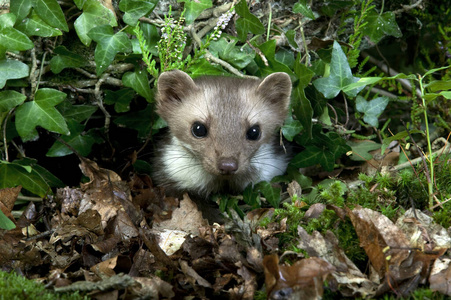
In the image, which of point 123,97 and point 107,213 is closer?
point 107,213

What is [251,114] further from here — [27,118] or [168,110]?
[27,118]

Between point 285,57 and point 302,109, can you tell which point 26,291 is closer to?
point 302,109

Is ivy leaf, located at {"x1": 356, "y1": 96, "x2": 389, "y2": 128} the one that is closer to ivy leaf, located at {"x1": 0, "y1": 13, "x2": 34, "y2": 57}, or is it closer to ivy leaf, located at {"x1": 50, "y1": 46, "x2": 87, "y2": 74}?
ivy leaf, located at {"x1": 50, "y1": 46, "x2": 87, "y2": 74}

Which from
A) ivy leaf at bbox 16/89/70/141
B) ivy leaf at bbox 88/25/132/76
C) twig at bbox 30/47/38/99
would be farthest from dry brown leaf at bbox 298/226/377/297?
twig at bbox 30/47/38/99

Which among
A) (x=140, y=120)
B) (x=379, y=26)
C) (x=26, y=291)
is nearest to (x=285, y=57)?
Result: (x=379, y=26)

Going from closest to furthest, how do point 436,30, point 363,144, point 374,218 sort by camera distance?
1. point 374,218
2. point 363,144
3. point 436,30

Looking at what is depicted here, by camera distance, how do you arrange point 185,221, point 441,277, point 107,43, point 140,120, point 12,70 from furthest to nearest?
point 140,120 → point 107,43 → point 12,70 → point 185,221 → point 441,277

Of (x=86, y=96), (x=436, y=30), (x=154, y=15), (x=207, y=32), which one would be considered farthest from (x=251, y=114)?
(x=436, y=30)
